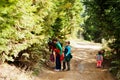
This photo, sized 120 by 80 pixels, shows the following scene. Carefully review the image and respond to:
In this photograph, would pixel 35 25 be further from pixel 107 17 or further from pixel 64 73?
pixel 107 17

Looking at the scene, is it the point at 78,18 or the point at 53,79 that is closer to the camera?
the point at 53,79

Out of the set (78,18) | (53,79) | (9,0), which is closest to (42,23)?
(53,79)

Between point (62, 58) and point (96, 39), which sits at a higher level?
point (62, 58)

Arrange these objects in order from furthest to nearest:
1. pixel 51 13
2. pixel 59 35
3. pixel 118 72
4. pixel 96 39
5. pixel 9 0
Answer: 1. pixel 96 39
2. pixel 59 35
3. pixel 51 13
4. pixel 118 72
5. pixel 9 0

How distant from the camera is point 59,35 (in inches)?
817

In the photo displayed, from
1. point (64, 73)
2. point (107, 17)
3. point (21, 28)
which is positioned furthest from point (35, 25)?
point (107, 17)

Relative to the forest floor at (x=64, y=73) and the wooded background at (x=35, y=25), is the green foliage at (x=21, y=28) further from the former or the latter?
the forest floor at (x=64, y=73)

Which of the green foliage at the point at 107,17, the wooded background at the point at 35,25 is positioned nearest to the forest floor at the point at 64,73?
the wooded background at the point at 35,25

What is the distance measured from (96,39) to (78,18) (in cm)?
1592

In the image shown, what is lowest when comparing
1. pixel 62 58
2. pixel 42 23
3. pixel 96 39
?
pixel 96 39

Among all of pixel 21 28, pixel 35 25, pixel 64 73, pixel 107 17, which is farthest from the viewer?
pixel 107 17

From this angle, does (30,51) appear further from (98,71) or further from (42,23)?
(98,71)

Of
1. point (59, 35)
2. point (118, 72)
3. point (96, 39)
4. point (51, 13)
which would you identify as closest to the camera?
point (118, 72)

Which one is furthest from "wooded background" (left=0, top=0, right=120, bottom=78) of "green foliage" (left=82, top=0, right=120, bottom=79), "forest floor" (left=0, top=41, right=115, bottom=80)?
"forest floor" (left=0, top=41, right=115, bottom=80)
